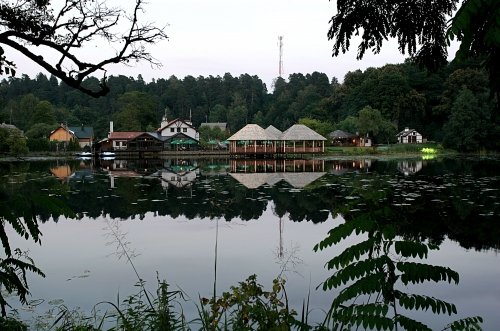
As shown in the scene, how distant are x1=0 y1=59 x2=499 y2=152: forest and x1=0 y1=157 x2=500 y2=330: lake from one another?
22945 mm

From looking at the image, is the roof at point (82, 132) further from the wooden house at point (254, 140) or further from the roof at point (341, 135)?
the roof at point (341, 135)

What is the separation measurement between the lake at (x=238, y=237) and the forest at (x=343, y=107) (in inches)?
903

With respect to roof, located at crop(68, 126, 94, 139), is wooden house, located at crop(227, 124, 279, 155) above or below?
below

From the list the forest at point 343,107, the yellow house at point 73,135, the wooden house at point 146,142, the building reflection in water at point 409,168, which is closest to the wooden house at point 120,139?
the wooden house at point 146,142

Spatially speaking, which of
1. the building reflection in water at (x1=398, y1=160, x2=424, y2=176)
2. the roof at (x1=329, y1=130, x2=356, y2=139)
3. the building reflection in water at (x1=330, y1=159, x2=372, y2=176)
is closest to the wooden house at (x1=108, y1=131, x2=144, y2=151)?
the roof at (x1=329, y1=130, x2=356, y2=139)

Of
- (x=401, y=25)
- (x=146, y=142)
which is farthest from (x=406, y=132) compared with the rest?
(x=401, y=25)

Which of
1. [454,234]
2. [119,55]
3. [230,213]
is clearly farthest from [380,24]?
[230,213]

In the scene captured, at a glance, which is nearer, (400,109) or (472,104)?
(472,104)

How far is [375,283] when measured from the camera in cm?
219

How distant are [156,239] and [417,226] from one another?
6528 millimetres

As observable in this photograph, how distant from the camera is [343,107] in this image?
242 ft

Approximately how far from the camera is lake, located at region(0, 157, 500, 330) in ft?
22.4

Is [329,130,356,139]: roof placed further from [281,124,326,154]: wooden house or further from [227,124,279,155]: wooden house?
[227,124,279,155]: wooden house

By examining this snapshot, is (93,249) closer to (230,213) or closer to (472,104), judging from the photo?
(230,213)
